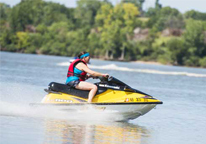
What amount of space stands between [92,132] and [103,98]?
1.46 m

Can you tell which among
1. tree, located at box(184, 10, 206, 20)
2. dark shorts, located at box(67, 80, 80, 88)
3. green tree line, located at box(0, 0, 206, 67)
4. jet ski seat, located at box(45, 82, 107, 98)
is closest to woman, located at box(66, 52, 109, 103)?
dark shorts, located at box(67, 80, 80, 88)

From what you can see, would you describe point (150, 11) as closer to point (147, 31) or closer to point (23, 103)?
point (147, 31)

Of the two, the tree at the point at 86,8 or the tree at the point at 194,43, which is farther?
the tree at the point at 86,8

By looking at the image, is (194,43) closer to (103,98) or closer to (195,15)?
(103,98)

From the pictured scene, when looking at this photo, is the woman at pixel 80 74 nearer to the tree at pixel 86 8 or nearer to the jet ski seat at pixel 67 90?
the jet ski seat at pixel 67 90

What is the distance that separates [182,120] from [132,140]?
4.07 m

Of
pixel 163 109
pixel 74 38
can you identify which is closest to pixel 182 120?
pixel 163 109

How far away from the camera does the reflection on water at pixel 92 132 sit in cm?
996

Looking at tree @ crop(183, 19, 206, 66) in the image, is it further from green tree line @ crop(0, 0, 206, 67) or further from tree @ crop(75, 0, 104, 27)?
tree @ crop(75, 0, 104, 27)

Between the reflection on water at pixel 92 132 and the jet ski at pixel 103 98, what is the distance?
0.40 m

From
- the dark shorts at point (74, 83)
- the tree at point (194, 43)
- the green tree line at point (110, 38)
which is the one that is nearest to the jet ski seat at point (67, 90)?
the dark shorts at point (74, 83)

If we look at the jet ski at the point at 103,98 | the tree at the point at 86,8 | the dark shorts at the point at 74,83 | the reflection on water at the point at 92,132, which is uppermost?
the tree at the point at 86,8

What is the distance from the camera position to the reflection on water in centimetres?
996

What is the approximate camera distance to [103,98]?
12.2 metres
